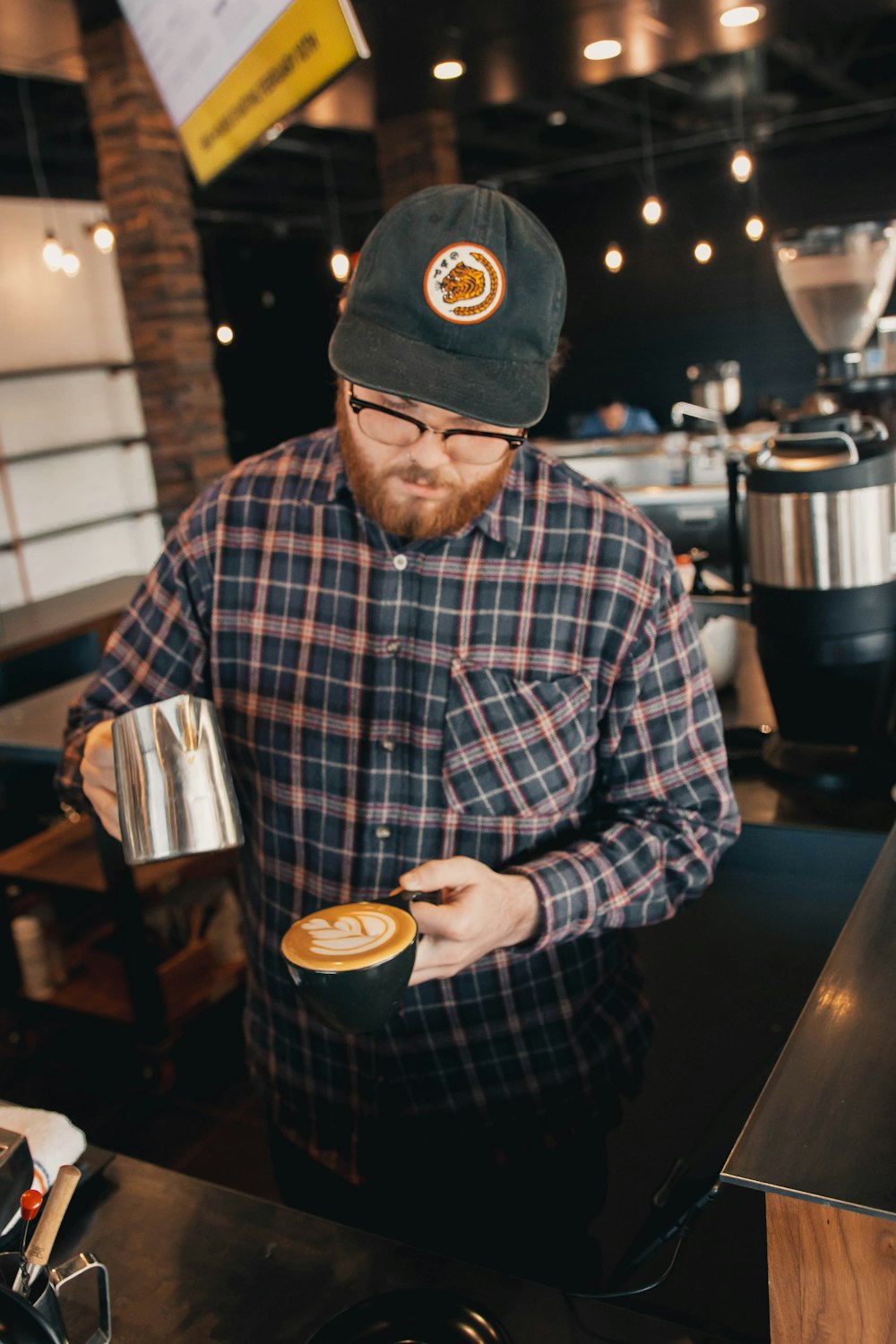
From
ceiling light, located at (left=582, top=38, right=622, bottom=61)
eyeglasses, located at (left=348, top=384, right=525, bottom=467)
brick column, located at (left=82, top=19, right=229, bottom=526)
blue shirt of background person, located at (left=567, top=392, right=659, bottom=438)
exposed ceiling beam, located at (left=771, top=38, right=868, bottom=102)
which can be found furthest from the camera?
blue shirt of background person, located at (left=567, top=392, right=659, bottom=438)

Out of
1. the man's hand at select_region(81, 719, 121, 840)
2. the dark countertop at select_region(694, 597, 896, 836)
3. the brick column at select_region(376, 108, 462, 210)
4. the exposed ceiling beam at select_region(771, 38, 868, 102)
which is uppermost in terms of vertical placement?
the exposed ceiling beam at select_region(771, 38, 868, 102)

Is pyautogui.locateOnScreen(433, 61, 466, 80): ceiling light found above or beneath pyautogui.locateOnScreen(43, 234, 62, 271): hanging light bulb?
above

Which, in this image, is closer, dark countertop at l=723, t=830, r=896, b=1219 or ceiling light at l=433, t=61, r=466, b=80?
dark countertop at l=723, t=830, r=896, b=1219

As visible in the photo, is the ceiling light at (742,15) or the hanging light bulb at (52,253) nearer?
the ceiling light at (742,15)

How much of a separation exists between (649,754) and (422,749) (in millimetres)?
270

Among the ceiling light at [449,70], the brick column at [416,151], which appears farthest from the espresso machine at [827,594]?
the brick column at [416,151]

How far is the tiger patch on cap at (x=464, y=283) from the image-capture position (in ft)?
Answer: 3.65

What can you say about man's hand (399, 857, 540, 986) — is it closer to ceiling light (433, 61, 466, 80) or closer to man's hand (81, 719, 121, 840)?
man's hand (81, 719, 121, 840)

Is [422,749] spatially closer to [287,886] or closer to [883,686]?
[287,886]

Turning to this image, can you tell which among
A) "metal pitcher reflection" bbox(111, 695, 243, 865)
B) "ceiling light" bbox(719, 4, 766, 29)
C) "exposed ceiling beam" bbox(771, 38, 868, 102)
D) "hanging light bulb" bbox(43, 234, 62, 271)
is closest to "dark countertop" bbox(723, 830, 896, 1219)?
"metal pitcher reflection" bbox(111, 695, 243, 865)

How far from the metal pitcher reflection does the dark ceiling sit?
460cm

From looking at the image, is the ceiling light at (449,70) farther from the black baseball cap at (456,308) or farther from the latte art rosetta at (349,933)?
the latte art rosetta at (349,933)

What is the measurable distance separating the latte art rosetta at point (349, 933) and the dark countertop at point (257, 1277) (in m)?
0.26

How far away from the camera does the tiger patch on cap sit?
111cm
